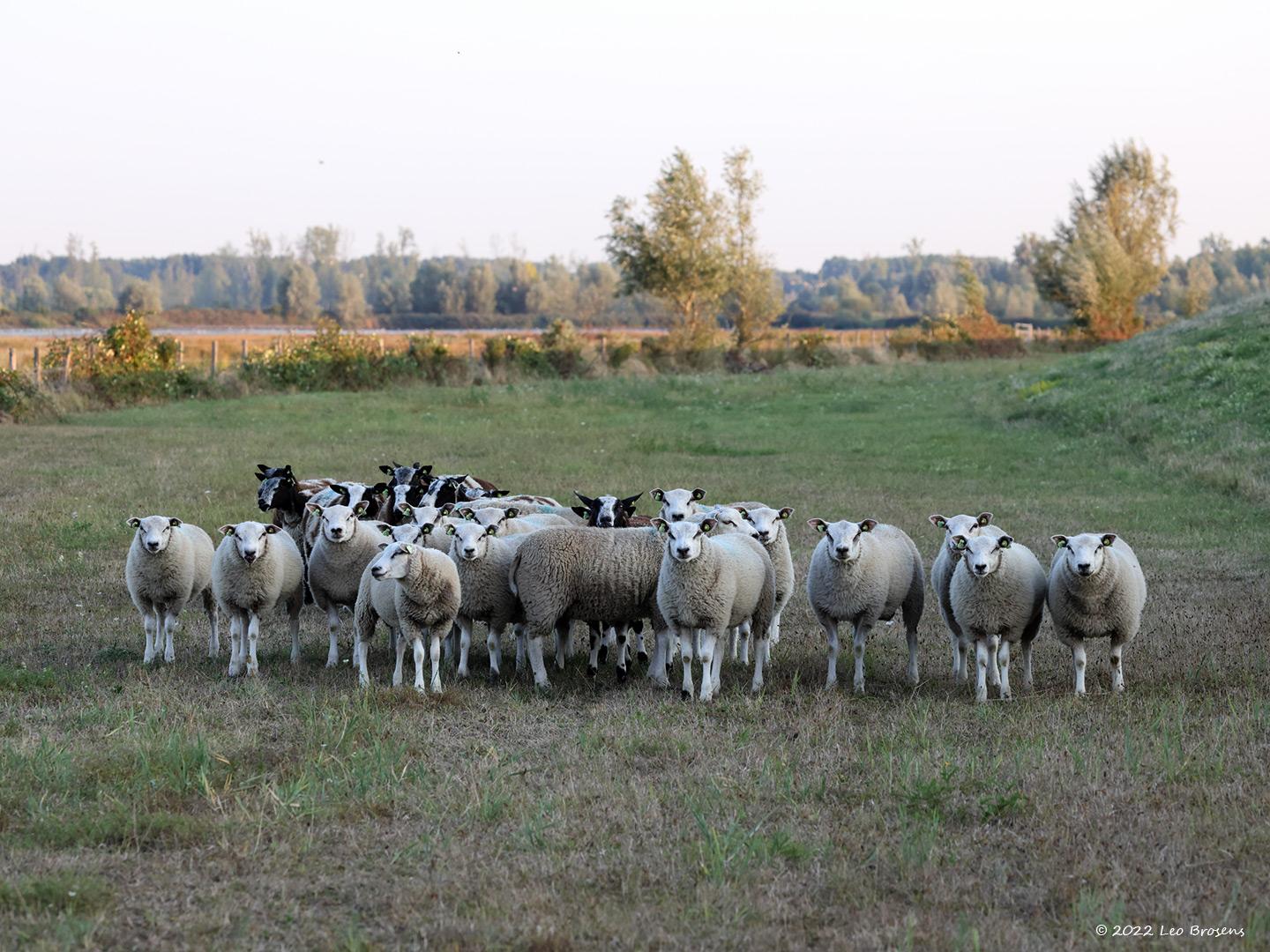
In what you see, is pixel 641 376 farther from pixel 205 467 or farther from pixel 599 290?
pixel 599 290

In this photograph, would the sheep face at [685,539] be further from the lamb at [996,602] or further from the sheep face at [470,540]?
the lamb at [996,602]

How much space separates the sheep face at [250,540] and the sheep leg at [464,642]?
5.42 feet

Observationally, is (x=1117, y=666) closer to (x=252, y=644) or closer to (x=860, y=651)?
(x=860, y=651)

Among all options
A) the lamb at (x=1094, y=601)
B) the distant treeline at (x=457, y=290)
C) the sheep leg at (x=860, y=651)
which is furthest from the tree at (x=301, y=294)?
Result: the lamb at (x=1094, y=601)

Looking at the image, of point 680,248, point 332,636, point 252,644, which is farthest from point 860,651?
point 680,248

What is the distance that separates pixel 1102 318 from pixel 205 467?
61118mm

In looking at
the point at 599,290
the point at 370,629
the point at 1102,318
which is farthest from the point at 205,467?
the point at 599,290

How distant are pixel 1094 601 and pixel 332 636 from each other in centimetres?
590

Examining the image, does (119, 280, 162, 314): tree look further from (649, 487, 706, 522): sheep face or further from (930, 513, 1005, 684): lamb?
(930, 513, 1005, 684): lamb

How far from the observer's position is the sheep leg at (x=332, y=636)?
11.4m

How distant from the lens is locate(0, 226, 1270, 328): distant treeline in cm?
12000

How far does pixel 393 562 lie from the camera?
10141mm

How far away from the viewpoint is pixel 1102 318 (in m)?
74.9

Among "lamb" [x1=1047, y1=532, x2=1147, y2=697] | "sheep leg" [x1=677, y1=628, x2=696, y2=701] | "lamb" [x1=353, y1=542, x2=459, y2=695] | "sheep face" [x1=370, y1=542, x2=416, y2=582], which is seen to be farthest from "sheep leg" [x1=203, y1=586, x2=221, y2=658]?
"lamb" [x1=1047, y1=532, x2=1147, y2=697]
